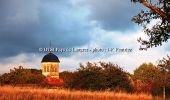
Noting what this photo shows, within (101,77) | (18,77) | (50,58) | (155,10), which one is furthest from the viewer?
(50,58)

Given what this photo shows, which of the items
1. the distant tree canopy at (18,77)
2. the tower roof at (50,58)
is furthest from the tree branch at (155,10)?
the tower roof at (50,58)

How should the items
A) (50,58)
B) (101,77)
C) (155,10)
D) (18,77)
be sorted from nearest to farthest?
(155,10), (101,77), (18,77), (50,58)

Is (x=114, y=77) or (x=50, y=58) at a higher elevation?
(x=50, y=58)

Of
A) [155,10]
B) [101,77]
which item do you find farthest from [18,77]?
[155,10]

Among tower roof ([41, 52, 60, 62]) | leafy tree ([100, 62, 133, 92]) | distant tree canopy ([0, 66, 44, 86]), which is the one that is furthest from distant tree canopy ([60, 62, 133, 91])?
tower roof ([41, 52, 60, 62])

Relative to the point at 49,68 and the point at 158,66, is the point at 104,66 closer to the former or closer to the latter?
the point at 158,66

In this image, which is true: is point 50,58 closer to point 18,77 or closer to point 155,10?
point 18,77

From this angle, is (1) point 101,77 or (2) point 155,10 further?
(1) point 101,77

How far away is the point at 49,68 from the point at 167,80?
79105 mm

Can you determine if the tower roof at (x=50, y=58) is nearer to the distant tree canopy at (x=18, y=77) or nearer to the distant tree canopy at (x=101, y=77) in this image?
the distant tree canopy at (x=18, y=77)

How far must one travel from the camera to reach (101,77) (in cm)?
5962

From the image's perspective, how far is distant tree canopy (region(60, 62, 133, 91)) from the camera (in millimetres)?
59781

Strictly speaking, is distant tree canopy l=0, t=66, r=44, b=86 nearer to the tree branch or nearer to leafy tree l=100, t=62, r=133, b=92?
leafy tree l=100, t=62, r=133, b=92

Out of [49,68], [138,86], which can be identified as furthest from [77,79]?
[49,68]
